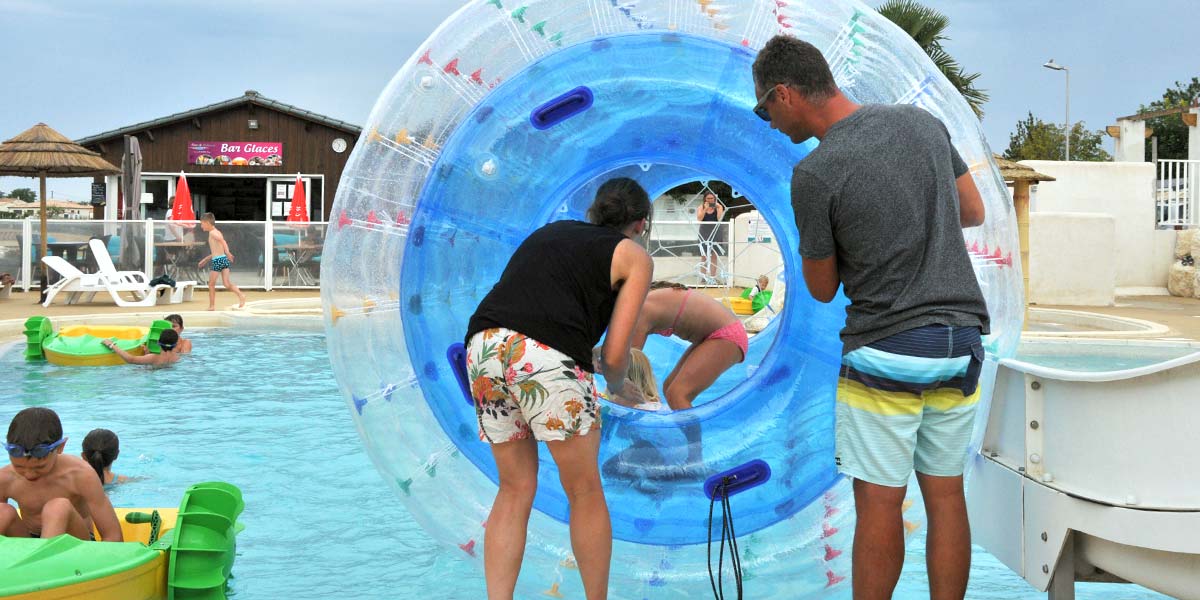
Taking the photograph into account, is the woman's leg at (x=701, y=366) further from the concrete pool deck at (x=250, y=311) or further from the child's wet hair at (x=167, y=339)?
the concrete pool deck at (x=250, y=311)

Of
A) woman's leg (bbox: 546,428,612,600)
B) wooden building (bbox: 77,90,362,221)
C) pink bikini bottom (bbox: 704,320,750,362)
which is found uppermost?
wooden building (bbox: 77,90,362,221)

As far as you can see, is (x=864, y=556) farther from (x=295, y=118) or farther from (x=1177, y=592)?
(x=295, y=118)

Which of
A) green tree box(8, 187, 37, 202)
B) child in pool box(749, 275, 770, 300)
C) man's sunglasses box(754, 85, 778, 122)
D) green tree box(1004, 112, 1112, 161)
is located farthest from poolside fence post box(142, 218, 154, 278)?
green tree box(8, 187, 37, 202)

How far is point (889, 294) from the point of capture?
2518 millimetres

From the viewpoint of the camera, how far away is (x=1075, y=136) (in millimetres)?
43438

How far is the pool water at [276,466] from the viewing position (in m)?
3.95

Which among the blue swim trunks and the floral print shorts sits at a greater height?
the blue swim trunks

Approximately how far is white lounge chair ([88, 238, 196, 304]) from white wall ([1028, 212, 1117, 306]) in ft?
39.3

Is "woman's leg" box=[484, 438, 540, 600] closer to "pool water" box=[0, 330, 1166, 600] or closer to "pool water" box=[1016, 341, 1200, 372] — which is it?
"pool water" box=[0, 330, 1166, 600]

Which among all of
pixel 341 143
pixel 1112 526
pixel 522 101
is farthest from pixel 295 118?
pixel 1112 526

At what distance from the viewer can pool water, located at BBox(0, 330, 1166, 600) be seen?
13.0ft

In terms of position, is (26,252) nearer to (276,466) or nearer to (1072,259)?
(276,466)

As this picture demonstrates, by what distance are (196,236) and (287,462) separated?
11317 mm

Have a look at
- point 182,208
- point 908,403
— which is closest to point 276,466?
point 908,403
